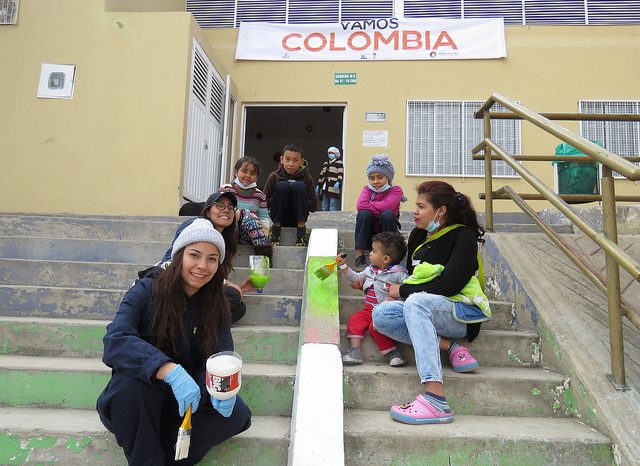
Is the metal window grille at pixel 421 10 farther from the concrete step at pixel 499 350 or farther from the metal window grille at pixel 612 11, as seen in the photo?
the concrete step at pixel 499 350

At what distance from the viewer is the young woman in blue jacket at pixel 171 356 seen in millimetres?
1671

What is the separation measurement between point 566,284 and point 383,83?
5540 millimetres

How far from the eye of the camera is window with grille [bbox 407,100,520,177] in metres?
7.37

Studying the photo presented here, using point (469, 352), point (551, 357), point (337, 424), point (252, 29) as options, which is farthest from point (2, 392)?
point (252, 29)

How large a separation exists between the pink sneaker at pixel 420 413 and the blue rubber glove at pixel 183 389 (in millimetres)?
878

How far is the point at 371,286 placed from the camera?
2777mm

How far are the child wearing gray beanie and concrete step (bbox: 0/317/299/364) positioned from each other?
1.10m

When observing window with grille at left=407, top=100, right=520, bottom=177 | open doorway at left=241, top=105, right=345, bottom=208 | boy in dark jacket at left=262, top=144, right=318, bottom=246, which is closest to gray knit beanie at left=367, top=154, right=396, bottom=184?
boy in dark jacket at left=262, top=144, right=318, bottom=246

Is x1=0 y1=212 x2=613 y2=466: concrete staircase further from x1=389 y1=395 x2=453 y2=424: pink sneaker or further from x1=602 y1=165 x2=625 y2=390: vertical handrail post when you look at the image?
x1=602 y1=165 x2=625 y2=390: vertical handrail post

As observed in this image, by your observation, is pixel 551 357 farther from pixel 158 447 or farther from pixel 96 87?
pixel 96 87

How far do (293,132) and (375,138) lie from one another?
4281 mm

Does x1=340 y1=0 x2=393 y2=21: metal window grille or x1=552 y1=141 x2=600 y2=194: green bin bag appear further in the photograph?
x1=340 y1=0 x2=393 y2=21: metal window grille

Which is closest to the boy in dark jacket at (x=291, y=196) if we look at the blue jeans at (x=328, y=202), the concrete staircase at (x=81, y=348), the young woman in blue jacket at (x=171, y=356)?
the concrete staircase at (x=81, y=348)

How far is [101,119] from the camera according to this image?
6082mm
